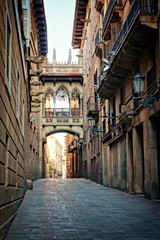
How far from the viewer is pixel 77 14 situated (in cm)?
4159

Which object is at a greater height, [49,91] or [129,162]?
[49,91]

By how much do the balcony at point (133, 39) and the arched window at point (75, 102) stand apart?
74.2 feet

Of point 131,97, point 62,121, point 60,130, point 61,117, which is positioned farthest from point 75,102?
point 131,97

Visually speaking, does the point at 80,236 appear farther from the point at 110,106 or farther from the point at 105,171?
the point at 105,171

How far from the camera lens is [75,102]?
154 feet

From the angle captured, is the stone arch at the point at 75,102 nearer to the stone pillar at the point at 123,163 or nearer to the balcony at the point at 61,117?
the balcony at the point at 61,117

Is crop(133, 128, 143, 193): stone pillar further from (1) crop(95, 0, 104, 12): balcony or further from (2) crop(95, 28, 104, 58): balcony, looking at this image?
(1) crop(95, 0, 104, 12): balcony

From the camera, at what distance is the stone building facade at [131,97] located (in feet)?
51.8

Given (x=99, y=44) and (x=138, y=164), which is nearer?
(x=138, y=164)

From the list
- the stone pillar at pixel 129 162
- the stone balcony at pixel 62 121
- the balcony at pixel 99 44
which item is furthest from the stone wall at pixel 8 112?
the stone balcony at pixel 62 121

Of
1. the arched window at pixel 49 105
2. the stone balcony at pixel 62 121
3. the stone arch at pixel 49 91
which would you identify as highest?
the stone arch at pixel 49 91

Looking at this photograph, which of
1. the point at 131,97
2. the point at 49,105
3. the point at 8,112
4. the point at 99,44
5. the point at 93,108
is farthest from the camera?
the point at 49,105

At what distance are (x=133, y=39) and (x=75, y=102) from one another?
3025 cm

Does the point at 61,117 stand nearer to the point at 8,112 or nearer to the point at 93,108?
the point at 93,108
